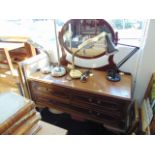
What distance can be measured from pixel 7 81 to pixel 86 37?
161 cm

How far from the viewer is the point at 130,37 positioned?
1357 mm

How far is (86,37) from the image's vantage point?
4.60 ft

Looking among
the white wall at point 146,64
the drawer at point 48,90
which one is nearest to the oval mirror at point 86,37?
the white wall at point 146,64

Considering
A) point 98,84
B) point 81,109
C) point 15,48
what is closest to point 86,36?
point 98,84

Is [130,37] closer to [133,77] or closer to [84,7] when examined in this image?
[133,77]

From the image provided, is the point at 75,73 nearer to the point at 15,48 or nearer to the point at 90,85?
the point at 90,85

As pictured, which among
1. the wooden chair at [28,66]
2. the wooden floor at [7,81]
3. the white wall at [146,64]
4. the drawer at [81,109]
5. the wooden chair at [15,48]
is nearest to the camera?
the white wall at [146,64]

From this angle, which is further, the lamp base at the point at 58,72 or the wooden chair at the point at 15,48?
the wooden chair at the point at 15,48

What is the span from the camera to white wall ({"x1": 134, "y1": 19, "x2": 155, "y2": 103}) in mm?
1149

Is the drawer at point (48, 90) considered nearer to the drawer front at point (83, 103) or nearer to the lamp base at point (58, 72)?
the drawer front at point (83, 103)

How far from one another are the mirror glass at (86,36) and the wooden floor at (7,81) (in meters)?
1.16

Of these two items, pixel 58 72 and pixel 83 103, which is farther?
pixel 58 72

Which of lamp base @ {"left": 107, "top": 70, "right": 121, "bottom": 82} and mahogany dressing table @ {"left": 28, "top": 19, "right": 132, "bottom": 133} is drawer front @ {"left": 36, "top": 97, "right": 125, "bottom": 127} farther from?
lamp base @ {"left": 107, "top": 70, "right": 121, "bottom": 82}

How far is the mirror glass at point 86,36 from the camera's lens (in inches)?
50.9
